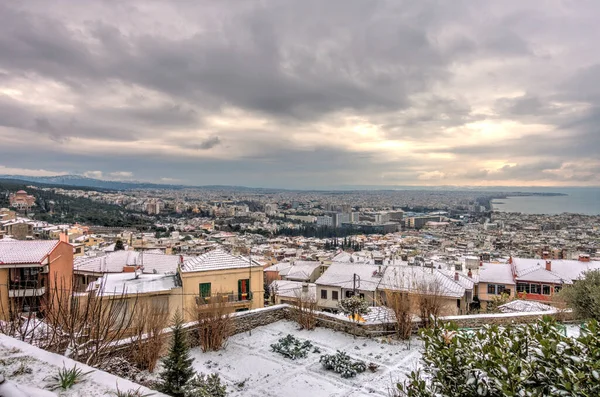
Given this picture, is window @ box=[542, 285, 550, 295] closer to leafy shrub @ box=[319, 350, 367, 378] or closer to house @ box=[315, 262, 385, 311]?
house @ box=[315, 262, 385, 311]

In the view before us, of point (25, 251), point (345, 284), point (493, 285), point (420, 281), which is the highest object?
point (25, 251)

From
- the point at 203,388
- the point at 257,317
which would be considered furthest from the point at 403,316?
the point at 203,388

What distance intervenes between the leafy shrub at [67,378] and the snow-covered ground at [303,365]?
382 cm

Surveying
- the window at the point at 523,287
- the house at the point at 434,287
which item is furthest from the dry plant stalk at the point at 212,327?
the window at the point at 523,287

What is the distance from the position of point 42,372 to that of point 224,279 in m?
10.2

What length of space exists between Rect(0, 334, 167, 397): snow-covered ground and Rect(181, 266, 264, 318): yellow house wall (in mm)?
8441

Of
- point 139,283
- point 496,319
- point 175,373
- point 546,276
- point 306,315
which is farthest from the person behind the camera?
point 546,276

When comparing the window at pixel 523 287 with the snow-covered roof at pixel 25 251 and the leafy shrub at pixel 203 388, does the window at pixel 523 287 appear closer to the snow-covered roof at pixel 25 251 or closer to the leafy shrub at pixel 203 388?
the leafy shrub at pixel 203 388

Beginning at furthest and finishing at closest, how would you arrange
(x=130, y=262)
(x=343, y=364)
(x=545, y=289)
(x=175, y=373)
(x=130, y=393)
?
(x=545, y=289), (x=130, y=262), (x=343, y=364), (x=175, y=373), (x=130, y=393)

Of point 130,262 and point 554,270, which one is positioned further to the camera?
point 554,270

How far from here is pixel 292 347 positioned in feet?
23.6

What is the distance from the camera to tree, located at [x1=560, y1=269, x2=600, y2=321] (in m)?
7.63

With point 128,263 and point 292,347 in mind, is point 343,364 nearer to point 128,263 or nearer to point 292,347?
point 292,347

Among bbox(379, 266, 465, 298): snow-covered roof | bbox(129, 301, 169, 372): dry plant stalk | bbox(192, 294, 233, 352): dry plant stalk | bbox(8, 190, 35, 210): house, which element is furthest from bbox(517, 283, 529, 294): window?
bbox(8, 190, 35, 210): house
